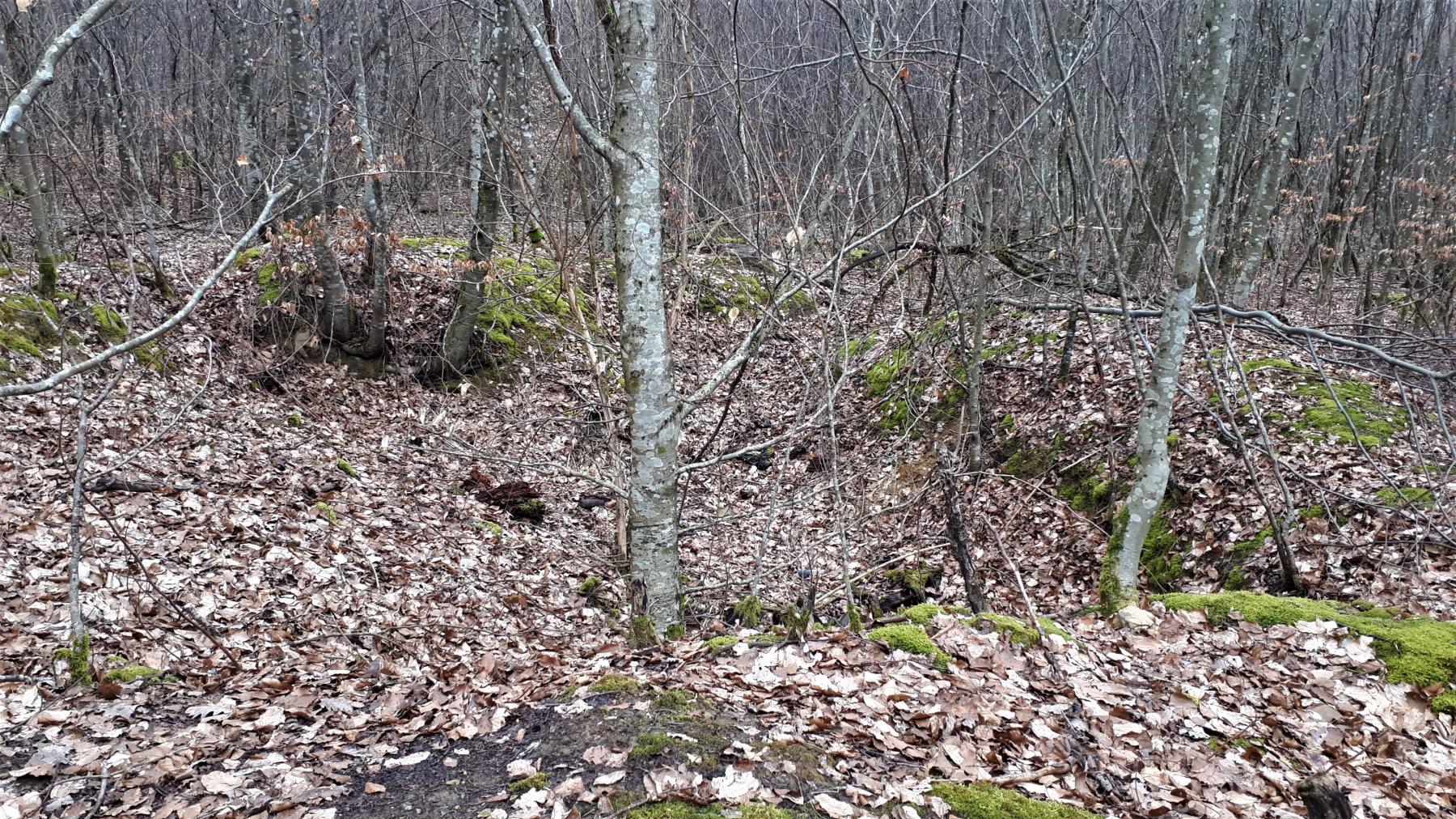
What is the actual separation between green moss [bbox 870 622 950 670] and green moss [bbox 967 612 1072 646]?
41 centimetres

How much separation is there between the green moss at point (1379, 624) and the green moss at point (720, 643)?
9.09 ft

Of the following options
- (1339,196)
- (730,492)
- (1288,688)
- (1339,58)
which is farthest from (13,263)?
(1339,58)

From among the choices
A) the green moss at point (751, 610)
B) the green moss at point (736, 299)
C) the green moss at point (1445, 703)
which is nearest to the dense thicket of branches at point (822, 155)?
the green moss at point (751, 610)

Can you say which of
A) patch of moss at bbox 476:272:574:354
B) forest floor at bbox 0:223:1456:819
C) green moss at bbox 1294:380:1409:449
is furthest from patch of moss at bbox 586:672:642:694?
patch of moss at bbox 476:272:574:354

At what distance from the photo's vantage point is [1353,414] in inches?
269

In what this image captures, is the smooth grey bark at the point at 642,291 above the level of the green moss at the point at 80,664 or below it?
above

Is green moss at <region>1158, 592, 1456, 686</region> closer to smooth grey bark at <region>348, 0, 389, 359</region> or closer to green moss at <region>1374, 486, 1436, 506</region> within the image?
green moss at <region>1374, 486, 1436, 506</region>

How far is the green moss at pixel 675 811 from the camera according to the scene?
2453 mm

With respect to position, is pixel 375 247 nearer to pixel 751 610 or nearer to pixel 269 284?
pixel 269 284

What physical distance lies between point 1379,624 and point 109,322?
35.8ft

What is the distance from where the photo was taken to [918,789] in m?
2.70

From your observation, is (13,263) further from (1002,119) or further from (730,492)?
(1002,119)

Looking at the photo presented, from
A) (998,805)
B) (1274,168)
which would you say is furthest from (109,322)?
(1274,168)

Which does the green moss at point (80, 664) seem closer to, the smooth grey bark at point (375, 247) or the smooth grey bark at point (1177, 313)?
the smooth grey bark at point (1177, 313)
